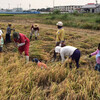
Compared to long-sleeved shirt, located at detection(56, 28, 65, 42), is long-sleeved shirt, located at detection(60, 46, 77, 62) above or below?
below

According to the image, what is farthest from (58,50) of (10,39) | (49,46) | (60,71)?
(10,39)

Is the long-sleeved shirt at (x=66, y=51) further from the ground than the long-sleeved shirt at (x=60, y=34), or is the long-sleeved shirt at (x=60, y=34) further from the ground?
the long-sleeved shirt at (x=60, y=34)

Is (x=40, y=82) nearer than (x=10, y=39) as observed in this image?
Yes

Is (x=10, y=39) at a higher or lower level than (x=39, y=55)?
higher

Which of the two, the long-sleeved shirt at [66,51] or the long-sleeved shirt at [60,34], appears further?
the long-sleeved shirt at [60,34]

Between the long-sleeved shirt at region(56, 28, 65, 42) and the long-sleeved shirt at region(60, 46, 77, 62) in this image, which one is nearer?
the long-sleeved shirt at region(60, 46, 77, 62)

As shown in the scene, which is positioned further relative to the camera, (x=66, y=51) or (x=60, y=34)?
(x=60, y=34)

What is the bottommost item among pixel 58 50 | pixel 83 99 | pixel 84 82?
pixel 83 99

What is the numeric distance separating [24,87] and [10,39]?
14.5 feet

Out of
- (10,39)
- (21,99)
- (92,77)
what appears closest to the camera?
(21,99)

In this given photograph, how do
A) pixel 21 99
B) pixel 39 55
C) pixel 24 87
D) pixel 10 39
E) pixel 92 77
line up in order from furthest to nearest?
pixel 10 39, pixel 39 55, pixel 92 77, pixel 24 87, pixel 21 99

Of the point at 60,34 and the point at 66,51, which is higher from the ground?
the point at 60,34

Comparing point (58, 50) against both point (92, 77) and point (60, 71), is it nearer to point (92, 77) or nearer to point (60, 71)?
point (60, 71)

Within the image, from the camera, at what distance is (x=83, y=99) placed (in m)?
2.46
